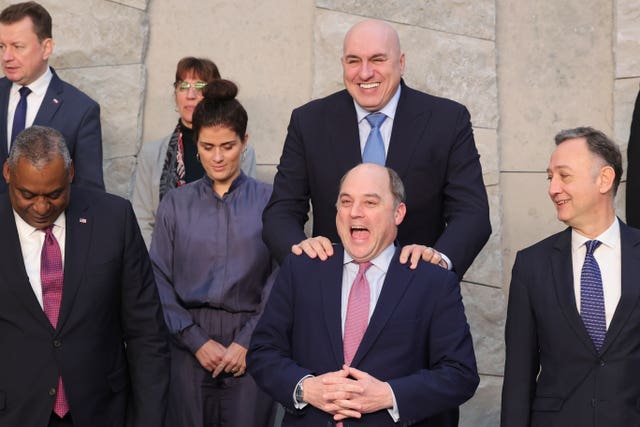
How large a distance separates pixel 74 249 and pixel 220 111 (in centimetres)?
134

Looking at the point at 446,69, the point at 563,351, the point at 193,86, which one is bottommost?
the point at 563,351

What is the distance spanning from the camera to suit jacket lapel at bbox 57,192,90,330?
4438 millimetres

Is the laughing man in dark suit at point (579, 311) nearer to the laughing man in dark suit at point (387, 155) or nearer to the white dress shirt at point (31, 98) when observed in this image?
the laughing man in dark suit at point (387, 155)

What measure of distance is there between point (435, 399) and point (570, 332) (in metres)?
0.62

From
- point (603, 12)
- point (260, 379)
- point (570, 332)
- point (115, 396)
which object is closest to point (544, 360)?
point (570, 332)

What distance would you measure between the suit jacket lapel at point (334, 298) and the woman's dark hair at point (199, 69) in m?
1.92

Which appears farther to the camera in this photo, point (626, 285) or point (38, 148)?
point (626, 285)

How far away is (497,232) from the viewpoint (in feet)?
22.1

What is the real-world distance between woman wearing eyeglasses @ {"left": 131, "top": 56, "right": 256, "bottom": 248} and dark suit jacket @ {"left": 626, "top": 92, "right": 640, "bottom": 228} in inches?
69.4

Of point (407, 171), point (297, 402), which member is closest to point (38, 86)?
point (407, 171)

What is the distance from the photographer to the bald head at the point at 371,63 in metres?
4.92

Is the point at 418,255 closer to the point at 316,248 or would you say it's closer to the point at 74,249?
the point at 316,248

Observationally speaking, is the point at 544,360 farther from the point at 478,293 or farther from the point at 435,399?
the point at 478,293

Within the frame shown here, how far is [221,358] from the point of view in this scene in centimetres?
540
